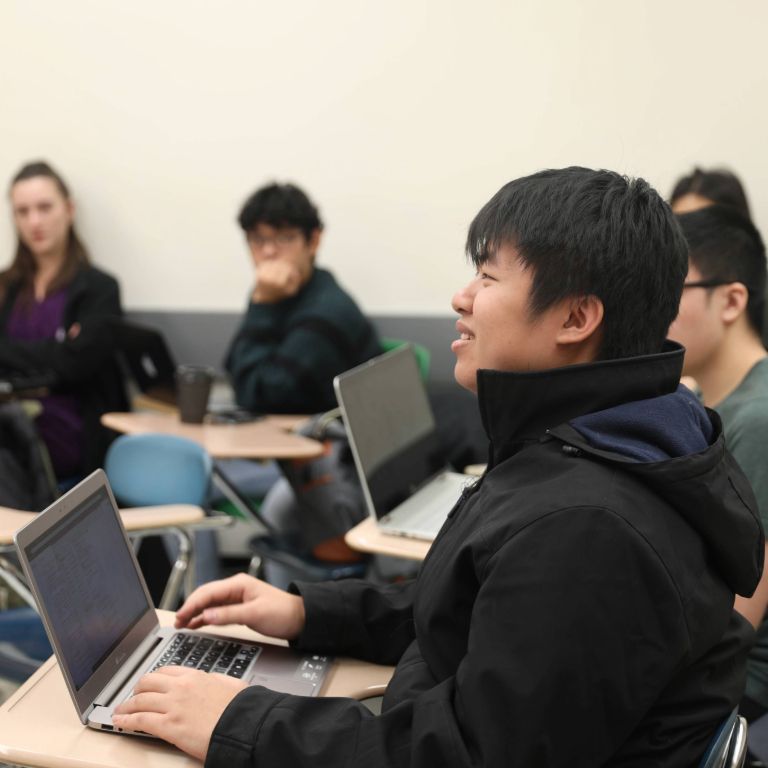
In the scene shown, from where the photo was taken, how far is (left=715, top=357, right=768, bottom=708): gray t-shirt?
155cm

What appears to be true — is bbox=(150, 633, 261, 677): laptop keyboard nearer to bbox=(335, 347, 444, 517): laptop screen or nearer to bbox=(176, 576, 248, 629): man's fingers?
bbox=(176, 576, 248, 629): man's fingers

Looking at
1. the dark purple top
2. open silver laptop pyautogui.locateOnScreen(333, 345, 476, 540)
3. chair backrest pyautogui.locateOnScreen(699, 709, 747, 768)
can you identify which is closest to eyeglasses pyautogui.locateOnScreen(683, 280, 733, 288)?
open silver laptop pyautogui.locateOnScreen(333, 345, 476, 540)

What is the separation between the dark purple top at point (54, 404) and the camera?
345cm

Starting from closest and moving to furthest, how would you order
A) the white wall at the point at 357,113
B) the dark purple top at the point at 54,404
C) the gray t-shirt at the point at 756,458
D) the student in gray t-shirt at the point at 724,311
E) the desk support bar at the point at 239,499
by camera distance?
the gray t-shirt at the point at 756,458
the student in gray t-shirt at the point at 724,311
the desk support bar at the point at 239,499
the white wall at the point at 357,113
the dark purple top at the point at 54,404

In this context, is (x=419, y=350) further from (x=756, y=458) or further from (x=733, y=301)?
(x=756, y=458)

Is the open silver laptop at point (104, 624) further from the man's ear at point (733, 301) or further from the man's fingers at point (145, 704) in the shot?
the man's ear at point (733, 301)

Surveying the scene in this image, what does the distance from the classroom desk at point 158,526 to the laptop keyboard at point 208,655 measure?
0.65 metres

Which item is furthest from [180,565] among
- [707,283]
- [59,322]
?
[59,322]

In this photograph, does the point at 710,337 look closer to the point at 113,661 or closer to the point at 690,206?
the point at 690,206

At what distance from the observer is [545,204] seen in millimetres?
1052

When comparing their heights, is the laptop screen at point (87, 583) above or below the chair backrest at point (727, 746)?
above

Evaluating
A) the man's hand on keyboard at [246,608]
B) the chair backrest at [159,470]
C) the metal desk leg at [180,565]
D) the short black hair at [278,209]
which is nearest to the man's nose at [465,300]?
the man's hand on keyboard at [246,608]

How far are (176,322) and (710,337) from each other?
8.47ft

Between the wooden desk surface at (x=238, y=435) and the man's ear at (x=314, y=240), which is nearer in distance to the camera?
the wooden desk surface at (x=238, y=435)
